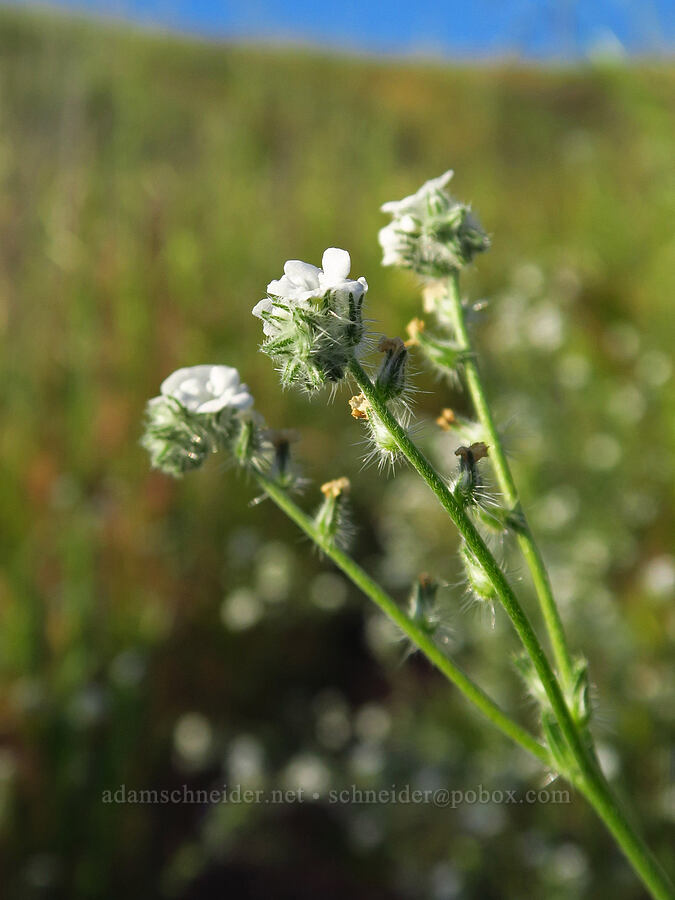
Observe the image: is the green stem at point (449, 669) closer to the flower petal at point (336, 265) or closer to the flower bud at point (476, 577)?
the flower bud at point (476, 577)

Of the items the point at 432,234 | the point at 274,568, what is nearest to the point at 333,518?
the point at 432,234

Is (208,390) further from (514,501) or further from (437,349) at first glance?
(514,501)

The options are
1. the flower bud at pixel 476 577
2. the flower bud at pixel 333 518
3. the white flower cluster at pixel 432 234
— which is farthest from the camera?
the white flower cluster at pixel 432 234

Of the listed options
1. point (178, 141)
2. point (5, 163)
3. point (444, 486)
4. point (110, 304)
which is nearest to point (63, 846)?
point (444, 486)

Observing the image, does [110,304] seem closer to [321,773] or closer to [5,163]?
[5,163]

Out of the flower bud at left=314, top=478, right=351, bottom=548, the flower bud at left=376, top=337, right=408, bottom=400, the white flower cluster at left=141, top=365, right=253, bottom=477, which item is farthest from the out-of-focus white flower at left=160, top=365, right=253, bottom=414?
the flower bud at left=376, top=337, right=408, bottom=400

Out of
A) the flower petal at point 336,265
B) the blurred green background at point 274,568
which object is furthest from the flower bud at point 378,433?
the blurred green background at point 274,568

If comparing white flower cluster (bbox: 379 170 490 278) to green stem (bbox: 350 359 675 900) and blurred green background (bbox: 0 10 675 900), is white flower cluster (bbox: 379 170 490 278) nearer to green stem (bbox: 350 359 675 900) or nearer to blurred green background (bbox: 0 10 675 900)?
blurred green background (bbox: 0 10 675 900)
